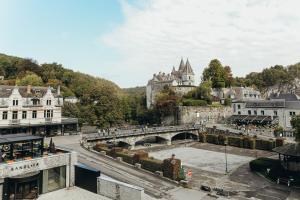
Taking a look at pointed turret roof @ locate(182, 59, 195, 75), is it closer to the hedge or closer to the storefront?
the hedge

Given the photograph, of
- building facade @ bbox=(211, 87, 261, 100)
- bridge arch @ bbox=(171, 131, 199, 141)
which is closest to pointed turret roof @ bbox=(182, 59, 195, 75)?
building facade @ bbox=(211, 87, 261, 100)

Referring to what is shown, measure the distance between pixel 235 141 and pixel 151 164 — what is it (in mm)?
28411

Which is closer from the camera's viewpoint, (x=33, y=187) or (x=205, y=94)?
(x=33, y=187)

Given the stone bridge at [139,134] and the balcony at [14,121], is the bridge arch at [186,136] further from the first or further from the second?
the balcony at [14,121]

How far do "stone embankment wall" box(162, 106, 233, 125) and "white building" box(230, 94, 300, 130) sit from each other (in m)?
3.86

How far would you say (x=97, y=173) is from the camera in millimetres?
25062

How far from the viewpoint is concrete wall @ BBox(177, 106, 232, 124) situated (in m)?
77.5

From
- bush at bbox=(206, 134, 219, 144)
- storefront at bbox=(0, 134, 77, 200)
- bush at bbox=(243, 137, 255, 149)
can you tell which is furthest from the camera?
bush at bbox=(206, 134, 219, 144)

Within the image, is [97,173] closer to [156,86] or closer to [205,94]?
[205,94]

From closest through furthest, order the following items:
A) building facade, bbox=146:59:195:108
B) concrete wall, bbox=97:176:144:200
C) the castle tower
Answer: concrete wall, bbox=97:176:144:200 → building facade, bbox=146:59:195:108 → the castle tower

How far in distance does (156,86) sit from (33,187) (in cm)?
7623

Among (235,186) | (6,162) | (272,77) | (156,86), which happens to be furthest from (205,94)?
(6,162)

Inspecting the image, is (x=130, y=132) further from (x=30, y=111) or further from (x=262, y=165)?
(x=262, y=165)

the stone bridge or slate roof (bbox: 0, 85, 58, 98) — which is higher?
slate roof (bbox: 0, 85, 58, 98)
